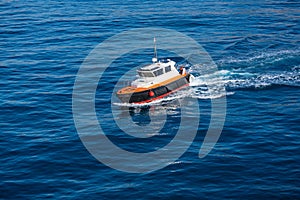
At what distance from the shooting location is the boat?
242 ft

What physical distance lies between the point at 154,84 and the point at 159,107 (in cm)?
448

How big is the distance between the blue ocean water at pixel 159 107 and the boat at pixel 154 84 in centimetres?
230

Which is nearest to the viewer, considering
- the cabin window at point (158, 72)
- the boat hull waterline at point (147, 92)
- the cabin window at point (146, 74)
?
the boat hull waterline at point (147, 92)

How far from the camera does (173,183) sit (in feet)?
170

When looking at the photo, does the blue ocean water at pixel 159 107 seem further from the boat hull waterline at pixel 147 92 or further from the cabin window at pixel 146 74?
the cabin window at pixel 146 74

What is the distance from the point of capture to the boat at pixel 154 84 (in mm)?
73812

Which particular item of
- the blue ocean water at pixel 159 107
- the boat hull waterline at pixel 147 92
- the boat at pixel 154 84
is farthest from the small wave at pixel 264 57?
the boat hull waterline at pixel 147 92

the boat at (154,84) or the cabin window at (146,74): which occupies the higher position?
the cabin window at (146,74)

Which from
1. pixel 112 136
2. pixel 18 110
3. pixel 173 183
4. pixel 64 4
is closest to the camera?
pixel 173 183

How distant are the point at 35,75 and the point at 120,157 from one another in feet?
119

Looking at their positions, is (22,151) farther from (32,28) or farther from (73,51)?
(32,28)

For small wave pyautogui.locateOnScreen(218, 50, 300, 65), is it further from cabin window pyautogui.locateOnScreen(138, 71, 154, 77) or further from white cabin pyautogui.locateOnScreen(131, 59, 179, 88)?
cabin window pyautogui.locateOnScreen(138, 71, 154, 77)

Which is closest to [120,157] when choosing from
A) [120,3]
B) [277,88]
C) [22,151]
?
[22,151]

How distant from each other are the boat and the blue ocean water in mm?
2305
